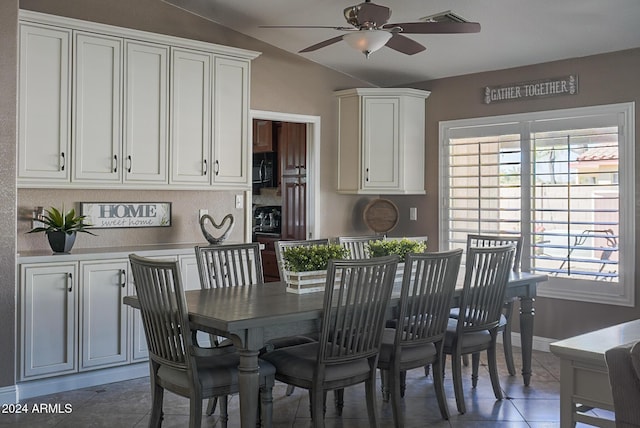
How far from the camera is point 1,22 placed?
3947 mm

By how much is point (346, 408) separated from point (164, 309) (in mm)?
1559

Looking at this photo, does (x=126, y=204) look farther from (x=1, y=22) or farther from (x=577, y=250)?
(x=577, y=250)

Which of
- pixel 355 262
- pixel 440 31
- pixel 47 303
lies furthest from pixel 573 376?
pixel 47 303

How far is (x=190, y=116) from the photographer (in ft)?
16.7

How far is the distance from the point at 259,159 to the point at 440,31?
4.06 metres

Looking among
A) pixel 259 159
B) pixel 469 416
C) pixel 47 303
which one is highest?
pixel 259 159

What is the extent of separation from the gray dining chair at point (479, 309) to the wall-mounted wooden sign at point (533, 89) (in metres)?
2.03

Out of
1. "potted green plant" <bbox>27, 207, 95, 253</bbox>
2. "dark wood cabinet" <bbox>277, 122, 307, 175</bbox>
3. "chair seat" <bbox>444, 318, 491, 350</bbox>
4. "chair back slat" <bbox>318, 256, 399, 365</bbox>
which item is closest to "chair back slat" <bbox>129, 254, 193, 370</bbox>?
"chair back slat" <bbox>318, 256, 399, 365</bbox>

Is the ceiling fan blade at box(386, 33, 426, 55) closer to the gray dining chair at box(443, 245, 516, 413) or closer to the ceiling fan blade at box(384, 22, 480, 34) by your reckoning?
the ceiling fan blade at box(384, 22, 480, 34)

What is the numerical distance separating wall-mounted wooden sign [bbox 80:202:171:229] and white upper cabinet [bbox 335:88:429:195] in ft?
6.45

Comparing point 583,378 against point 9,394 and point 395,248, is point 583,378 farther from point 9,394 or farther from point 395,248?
point 9,394

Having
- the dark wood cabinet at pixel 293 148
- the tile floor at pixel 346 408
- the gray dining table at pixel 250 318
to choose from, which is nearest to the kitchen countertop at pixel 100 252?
the tile floor at pixel 346 408

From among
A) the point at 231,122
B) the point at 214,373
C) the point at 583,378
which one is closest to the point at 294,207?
the point at 231,122

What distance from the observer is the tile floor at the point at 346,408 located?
12.4 ft
